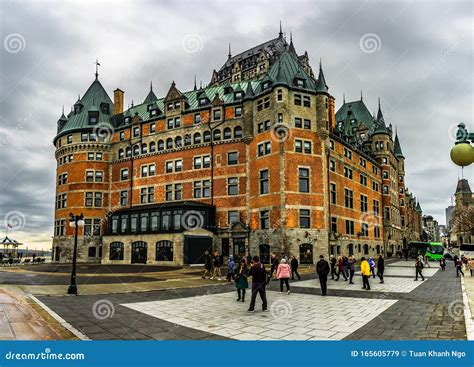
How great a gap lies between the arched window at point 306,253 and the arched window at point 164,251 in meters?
13.8

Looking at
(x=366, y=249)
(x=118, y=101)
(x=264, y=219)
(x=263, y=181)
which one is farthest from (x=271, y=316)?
(x=118, y=101)

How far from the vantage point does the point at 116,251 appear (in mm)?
44094

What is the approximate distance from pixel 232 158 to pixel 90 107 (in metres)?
27.1

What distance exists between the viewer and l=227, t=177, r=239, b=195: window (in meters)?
42.0

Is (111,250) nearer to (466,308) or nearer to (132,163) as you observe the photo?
(132,163)

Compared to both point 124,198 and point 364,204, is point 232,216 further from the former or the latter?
point 364,204

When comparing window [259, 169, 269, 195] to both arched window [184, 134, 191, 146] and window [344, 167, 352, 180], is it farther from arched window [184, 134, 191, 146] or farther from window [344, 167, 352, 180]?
window [344, 167, 352, 180]

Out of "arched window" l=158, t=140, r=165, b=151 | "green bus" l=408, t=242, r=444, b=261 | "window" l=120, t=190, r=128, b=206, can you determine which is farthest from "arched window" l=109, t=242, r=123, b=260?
"green bus" l=408, t=242, r=444, b=261

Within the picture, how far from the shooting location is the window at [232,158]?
42469 mm

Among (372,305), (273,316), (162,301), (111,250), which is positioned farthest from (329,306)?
(111,250)

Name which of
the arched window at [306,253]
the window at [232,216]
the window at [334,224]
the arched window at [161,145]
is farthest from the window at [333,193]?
the arched window at [161,145]

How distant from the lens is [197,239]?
128ft

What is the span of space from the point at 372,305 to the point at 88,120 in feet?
167

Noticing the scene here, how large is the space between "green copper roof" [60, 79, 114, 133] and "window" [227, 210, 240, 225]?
26752 mm
